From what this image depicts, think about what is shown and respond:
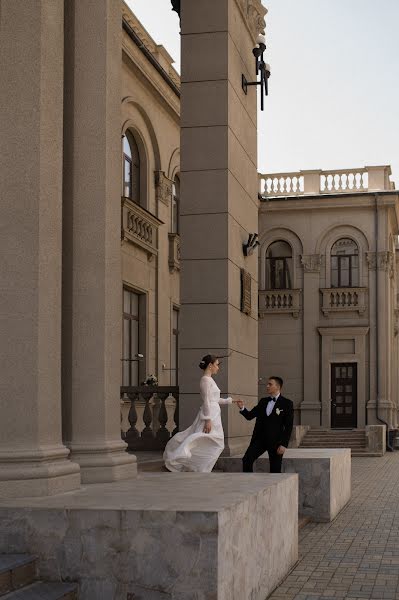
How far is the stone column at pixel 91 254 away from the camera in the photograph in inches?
Result: 362

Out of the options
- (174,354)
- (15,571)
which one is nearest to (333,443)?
(174,354)

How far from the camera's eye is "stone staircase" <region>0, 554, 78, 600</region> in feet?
20.8

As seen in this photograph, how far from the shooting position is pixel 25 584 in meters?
6.57

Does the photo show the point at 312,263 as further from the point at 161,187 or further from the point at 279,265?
the point at 161,187

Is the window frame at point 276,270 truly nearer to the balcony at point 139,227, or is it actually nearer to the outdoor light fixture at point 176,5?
the balcony at point 139,227

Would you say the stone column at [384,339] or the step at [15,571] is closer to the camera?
the step at [15,571]

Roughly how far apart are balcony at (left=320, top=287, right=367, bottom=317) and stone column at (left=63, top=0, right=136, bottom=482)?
3210 centimetres

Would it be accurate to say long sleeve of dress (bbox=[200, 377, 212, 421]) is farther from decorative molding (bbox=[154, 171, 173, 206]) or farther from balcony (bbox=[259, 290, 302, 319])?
balcony (bbox=[259, 290, 302, 319])

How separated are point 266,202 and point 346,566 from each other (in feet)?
107

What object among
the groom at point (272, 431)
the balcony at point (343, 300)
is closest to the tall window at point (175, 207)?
the balcony at point (343, 300)

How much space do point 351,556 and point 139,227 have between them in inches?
658

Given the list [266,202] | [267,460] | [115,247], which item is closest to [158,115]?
[266,202]

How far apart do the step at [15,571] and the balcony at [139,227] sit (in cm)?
1785

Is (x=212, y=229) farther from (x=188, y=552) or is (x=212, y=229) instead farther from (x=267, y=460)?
(x=188, y=552)
